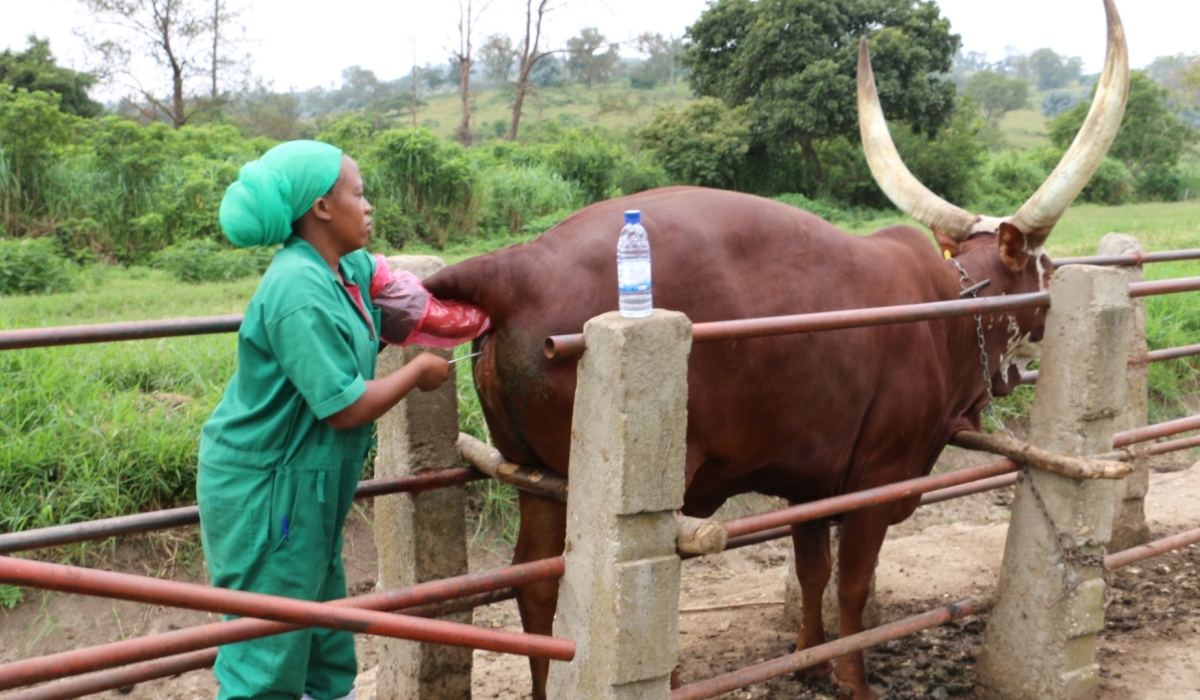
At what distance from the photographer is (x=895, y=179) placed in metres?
4.23

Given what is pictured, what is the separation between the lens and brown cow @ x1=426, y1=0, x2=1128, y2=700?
9.07ft

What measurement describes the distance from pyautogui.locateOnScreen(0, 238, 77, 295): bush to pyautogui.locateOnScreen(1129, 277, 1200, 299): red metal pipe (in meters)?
8.41

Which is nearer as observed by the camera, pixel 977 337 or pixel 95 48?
pixel 977 337

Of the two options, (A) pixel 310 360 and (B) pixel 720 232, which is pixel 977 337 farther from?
(A) pixel 310 360

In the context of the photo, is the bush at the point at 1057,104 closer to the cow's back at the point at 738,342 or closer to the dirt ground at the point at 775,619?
the dirt ground at the point at 775,619

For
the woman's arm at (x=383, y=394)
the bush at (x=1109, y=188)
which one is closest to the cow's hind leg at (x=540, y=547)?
the woman's arm at (x=383, y=394)

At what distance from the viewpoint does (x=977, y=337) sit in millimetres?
3764

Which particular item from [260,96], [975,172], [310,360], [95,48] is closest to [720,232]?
[310,360]

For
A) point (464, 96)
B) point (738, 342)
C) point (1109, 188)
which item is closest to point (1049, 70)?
point (1109, 188)

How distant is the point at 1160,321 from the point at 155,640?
7570 millimetres

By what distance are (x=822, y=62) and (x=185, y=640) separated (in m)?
17.1

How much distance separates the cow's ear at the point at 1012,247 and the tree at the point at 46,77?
18.0 metres

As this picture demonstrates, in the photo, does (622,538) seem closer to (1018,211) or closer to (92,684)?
(92,684)

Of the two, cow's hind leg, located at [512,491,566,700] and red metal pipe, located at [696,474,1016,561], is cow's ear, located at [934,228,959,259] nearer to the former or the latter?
red metal pipe, located at [696,474,1016,561]
